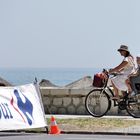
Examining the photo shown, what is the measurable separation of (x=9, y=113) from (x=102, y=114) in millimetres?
4238

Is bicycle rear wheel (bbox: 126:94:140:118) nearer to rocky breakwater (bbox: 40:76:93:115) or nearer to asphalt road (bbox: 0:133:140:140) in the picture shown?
rocky breakwater (bbox: 40:76:93:115)

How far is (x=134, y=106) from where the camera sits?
58.3 feet

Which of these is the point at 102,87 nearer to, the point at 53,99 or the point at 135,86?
the point at 135,86

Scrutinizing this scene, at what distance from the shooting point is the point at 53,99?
19656 mm

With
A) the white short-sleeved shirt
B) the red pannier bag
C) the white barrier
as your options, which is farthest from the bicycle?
the white barrier

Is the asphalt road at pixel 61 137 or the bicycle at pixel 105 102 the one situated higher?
the bicycle at pixel 105 102

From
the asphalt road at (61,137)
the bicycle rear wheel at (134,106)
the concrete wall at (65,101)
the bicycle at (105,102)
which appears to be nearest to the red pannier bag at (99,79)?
the bicycle at (105,102)

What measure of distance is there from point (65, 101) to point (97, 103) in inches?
62.5

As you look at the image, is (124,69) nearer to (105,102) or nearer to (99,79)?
(99,79)

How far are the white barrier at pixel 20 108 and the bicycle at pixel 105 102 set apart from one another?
11.0 ft

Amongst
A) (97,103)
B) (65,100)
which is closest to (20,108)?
(97,103)

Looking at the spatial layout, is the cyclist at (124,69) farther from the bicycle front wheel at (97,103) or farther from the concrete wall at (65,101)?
the concrete wall at (65,101)

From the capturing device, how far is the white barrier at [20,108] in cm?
1444

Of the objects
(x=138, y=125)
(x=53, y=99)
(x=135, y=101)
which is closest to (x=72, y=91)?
(x=53, y=99)
